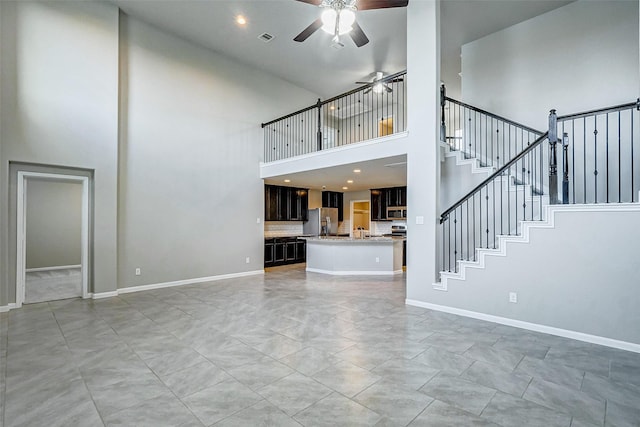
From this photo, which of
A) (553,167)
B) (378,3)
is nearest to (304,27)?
(378,3)

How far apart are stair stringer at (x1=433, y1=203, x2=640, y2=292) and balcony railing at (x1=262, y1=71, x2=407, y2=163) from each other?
3.44 metres

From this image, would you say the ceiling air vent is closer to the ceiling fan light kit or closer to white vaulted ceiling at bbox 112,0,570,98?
white vaulted ceiling at bbox 112,0,570,98

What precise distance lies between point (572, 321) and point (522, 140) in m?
3.37

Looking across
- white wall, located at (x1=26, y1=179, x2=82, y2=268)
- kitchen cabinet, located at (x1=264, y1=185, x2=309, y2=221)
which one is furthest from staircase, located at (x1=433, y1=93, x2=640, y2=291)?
white wall, located at (x1=26, y1=179, x2=82, y2=268)

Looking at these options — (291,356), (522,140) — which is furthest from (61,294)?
(522,140)

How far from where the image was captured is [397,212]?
10.1m

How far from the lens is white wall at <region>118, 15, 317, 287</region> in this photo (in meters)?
6.10

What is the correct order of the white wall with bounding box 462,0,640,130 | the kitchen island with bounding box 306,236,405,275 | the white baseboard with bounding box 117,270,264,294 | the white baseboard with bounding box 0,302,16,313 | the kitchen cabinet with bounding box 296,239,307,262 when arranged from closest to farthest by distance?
1. the white baseboard with bounding box 0,302,16,313
2. the white wall with bounding box 462,0,640,130
3. the white baseboard with bounding box 117,270,264,294
4. the kitchen island with bounding box 306,236,405,275
5. the kitchen cabinet with bounding box 296,239,307,262

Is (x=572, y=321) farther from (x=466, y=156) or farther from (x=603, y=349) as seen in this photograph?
(x=466, y=156)

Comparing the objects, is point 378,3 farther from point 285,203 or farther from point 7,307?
point 7,307

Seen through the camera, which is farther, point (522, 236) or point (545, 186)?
point (545, 186)

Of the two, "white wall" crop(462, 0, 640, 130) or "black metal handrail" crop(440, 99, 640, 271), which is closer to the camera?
"black metal handrail" crop(440, 99, 640, 271)

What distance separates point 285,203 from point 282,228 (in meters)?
0.88

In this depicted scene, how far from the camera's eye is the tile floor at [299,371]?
221 centimetres
